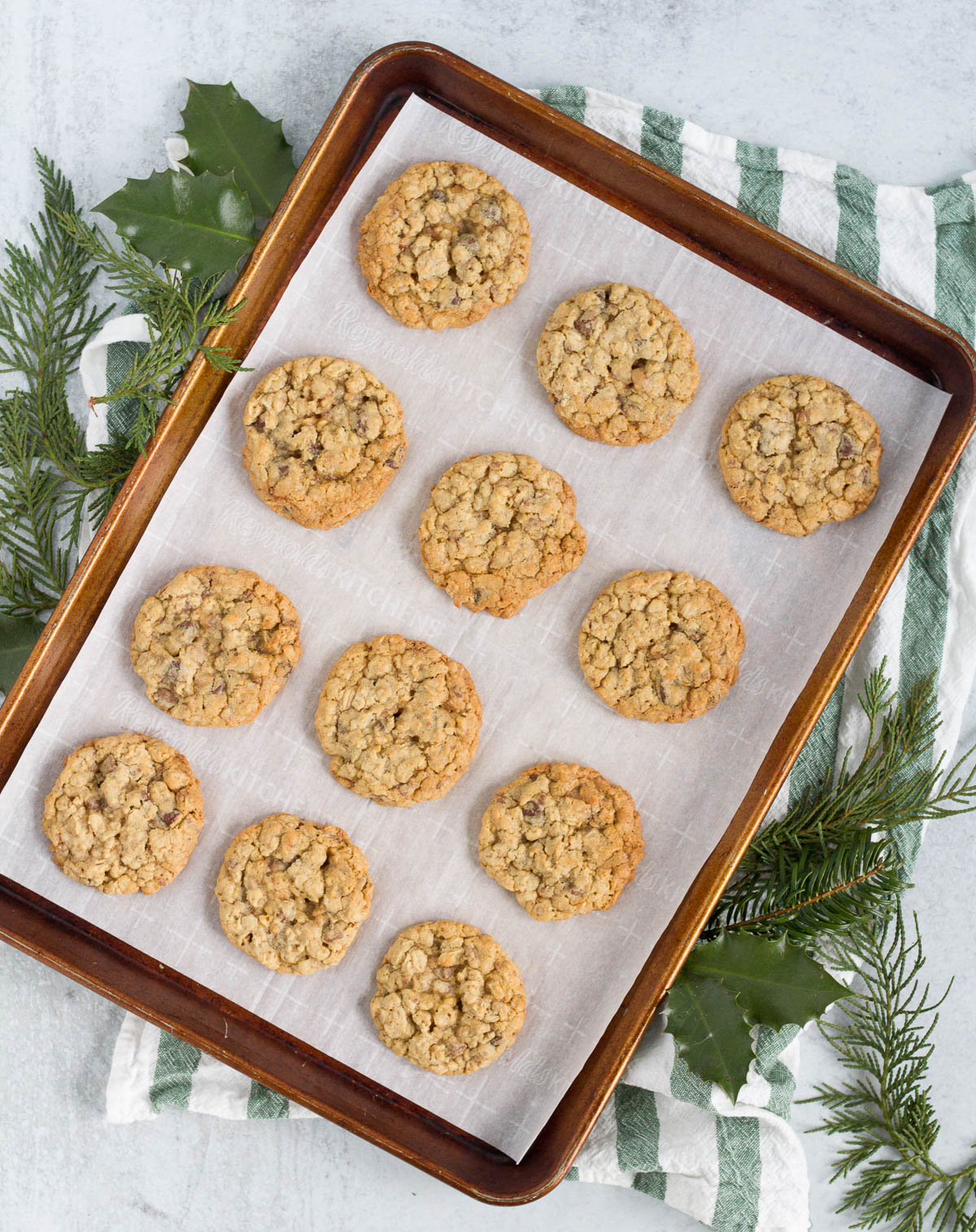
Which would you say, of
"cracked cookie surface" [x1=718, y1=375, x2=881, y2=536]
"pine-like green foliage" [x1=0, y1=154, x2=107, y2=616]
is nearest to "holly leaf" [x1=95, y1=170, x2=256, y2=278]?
"pine-like green foliage" [x1=0, y1=154, x2=107, y2=616]

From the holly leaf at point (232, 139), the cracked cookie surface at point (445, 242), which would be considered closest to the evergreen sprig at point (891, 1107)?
the cracked cookie surface at point (445, 242)

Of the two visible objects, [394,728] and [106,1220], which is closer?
[394,728]

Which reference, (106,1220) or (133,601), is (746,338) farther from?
(106,1220)

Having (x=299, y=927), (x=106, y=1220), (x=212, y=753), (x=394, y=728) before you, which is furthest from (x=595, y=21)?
(x=106, y=1220)

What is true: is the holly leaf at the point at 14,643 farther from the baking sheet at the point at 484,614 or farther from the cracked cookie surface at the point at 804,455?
the cracked cookie surface at the point at 804,455

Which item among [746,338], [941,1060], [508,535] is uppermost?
[746,338]
